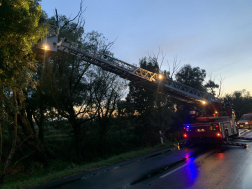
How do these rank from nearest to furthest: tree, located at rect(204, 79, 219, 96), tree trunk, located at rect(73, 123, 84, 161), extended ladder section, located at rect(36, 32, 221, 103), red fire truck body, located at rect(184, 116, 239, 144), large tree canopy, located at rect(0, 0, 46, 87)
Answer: large tree canopy, located at rect(0, 0, 46, 87) → extended ladder section, located at rect(36, 32, 221, 103) → red fire truck body, located at rect(184, 116, 239, 144) → tree trunk, located at rect(73, 123, 84, 161) → tree, located at rect(204, 79, 219, 96)

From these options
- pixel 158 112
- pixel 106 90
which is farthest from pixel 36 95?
pixel 158 112

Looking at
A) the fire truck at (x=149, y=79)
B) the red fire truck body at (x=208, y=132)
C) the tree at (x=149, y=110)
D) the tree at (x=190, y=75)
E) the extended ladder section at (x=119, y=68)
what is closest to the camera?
the extended ladder section at (x=119, y=68)

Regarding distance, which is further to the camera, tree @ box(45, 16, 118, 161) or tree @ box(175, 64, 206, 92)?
tree @ box(175, 64, 206, 92)

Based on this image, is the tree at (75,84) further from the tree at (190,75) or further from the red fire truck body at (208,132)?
the tree at (190,75)

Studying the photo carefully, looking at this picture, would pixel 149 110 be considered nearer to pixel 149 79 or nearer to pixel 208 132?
pixel 149 79

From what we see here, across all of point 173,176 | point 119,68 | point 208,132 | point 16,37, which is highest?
point 119,68

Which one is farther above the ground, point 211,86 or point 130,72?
point 211,86

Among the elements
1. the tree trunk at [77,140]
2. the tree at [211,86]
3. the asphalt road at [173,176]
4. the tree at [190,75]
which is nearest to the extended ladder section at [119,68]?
the asphalt road at [173,176]

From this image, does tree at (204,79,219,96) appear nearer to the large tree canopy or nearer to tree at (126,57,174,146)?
tree at (126,57,174,146)

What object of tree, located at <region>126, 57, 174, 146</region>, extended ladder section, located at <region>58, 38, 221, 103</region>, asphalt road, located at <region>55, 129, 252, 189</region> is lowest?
asphalt road, located at <region>55, 129, 252, 189</region>

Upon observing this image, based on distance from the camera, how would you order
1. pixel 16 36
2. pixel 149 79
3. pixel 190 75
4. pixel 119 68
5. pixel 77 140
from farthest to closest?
pixel 190 75 < pixel 77 140 < pixel 149 79 < pixel 119 68 < pixel 16 36

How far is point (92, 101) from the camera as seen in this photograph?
17.5 metres

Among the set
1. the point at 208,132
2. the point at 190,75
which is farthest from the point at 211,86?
the point at 208,132

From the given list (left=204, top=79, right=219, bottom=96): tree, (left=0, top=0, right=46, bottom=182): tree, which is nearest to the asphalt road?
(left=0, top=0, right=46, bottom=182): tree
